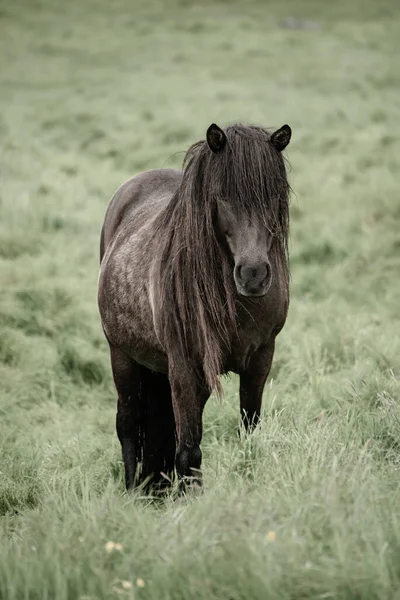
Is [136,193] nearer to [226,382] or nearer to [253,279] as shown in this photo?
[226,382]

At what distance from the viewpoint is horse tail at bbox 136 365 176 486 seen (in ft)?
14.0

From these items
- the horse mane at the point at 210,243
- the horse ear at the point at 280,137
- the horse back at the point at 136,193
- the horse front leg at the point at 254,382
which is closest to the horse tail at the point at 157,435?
the horse front leg at the point at 254,382

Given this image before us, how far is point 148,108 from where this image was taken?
15.0m

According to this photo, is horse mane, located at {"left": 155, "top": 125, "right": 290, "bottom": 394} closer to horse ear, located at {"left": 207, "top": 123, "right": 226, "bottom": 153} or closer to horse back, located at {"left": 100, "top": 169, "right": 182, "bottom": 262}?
horse ear, located at {"left": 207, "top": 123, "right": 226, "bottom": 153}

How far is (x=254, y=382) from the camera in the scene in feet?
11.7

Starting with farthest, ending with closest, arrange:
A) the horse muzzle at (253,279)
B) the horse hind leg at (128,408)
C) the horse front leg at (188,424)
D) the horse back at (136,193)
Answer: the horse back at (136,193) < the horse hind leg at (128,408) < the horse front leg at (188,424) < the horse muzzle at (253,279)

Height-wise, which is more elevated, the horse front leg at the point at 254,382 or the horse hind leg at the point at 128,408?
the horse front leg at the point at 254,382

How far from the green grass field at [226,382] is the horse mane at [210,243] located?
49 centimetres

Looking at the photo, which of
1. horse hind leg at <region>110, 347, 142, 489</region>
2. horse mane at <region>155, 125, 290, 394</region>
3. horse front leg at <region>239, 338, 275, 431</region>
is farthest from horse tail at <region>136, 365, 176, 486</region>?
horse mane at <region>155, 125, 290, 394</region>

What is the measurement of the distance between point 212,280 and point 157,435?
4.36 feet

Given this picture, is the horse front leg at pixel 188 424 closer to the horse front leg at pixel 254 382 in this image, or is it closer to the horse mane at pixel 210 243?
the horse mane at pixel 210 243

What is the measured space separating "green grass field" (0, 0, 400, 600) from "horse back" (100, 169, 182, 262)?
3.77 ft

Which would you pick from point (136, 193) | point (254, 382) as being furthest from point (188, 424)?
point (136, 193)

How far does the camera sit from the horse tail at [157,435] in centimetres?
428
